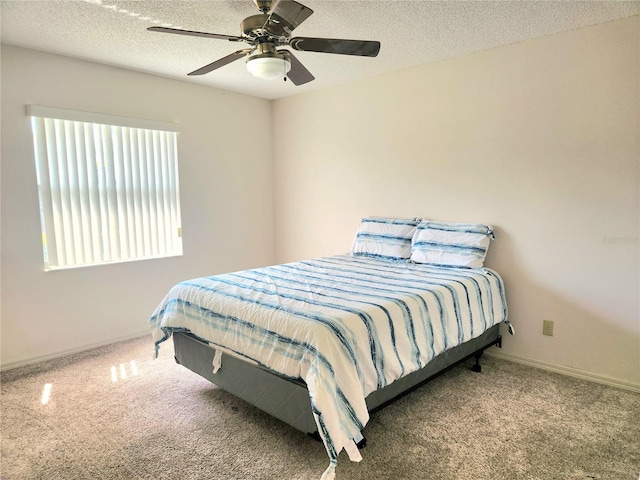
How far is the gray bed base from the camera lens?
192 cm

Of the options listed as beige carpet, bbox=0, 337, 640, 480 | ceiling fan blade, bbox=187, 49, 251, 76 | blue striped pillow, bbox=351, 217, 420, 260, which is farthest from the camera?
blue striped pillow, bbox=351, 217, 420, 260

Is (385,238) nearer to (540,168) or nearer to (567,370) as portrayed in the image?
(540,168)

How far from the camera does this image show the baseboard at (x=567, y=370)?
8.64ft

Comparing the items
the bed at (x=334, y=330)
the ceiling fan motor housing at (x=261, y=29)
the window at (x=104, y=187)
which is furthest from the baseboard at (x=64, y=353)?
the ceiling fan motor housing at (x=261, y=29)

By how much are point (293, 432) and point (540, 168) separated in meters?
2.46

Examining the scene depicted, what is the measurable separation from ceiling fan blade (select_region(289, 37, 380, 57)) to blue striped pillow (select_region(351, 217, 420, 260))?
68.7 inches

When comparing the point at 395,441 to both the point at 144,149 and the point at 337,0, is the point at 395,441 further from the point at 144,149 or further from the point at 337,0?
the point at 144,149

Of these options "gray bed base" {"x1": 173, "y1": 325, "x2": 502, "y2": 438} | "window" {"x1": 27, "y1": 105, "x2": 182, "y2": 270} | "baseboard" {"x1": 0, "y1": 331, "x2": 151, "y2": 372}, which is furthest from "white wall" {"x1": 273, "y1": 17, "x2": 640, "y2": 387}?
"baseboard" {"x1": 0, "y1": 331, "x2": 151, "y2": 372}

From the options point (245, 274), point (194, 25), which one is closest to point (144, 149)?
point (194, 25)

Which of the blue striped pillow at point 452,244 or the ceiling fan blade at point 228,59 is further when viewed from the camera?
the blue striped pillow at point 452,244

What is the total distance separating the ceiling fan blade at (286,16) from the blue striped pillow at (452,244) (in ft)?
6.39

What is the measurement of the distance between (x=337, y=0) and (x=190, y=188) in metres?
2.44

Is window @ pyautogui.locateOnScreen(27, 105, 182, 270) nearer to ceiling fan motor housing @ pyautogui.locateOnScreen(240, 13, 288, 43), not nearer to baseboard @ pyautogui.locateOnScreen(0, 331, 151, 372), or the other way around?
baseboard @ pyautogui.locateOnScreen(0, 331, 151, 372)

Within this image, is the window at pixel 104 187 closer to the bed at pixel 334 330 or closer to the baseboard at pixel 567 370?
the bed at pixel 334 330
